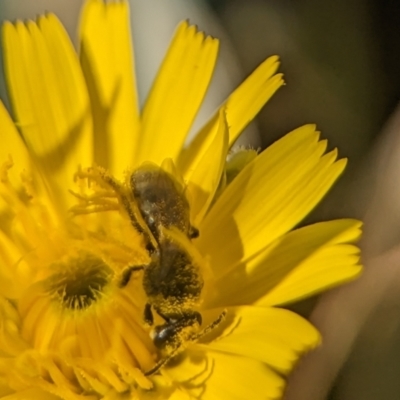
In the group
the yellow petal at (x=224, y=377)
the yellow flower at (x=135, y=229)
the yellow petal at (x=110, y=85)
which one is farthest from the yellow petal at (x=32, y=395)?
the yellow petal at (x=110, y=85)

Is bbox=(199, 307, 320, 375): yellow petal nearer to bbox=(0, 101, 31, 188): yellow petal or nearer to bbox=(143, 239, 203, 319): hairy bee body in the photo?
bbox=(143, 239, 203, 319): hairy bee body

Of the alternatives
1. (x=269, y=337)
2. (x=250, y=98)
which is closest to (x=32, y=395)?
(x=269, y=337)

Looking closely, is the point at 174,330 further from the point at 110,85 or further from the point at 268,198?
the point at 110,85

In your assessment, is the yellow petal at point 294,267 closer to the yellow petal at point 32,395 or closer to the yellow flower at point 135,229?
the yellow flower at point 135,229

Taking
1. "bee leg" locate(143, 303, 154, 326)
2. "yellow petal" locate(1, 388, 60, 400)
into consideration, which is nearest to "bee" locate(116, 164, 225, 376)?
"bee leg" locate(143, 303, 154, 326)

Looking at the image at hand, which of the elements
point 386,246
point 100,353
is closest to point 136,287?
point 100,353

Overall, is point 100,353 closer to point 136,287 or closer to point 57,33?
point 136,287
